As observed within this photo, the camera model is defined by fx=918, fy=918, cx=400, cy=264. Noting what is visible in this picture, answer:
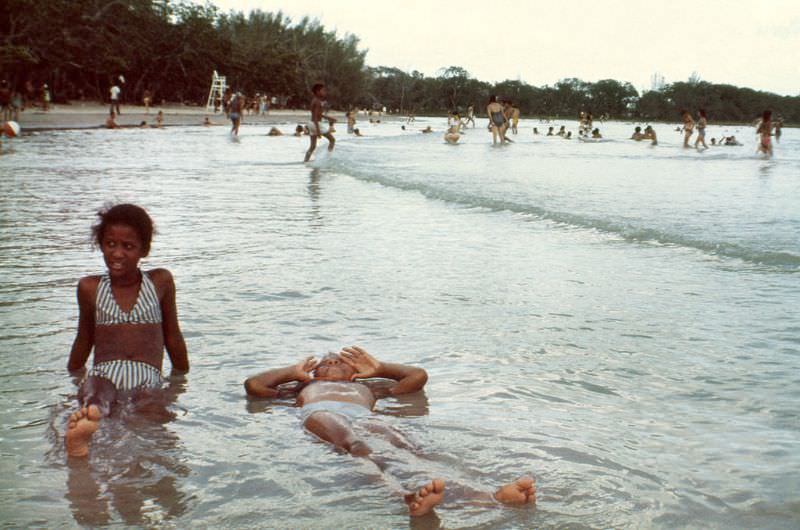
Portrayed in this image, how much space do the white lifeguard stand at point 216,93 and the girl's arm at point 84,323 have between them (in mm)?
59984

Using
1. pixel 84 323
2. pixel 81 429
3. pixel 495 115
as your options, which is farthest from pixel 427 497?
pixel 495 115

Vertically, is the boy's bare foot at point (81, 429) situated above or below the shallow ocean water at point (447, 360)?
above

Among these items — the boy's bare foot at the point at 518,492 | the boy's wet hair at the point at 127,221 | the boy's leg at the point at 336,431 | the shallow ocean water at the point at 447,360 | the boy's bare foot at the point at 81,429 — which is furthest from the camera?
the boy's wet hair at the point at 127,221

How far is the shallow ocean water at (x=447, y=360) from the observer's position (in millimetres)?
3252

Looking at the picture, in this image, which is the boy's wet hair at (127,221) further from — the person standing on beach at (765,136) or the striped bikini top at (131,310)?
the person standing on beach at (765,136)

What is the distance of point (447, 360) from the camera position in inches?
201

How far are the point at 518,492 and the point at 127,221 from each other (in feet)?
6.90

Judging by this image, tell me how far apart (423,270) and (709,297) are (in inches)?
91.5

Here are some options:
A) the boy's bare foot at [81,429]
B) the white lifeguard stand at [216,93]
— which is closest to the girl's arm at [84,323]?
the boy's bare foot at [81,429]

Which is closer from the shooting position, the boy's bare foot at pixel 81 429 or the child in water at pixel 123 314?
the boy's bare foot at pixel 81 429

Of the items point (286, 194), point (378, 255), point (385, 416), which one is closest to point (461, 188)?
point (286, 194)

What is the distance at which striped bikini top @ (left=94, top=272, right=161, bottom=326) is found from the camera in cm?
423

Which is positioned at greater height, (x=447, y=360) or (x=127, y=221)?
(x=127, y=221)

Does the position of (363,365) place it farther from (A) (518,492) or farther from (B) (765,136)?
(B) (765,136)
